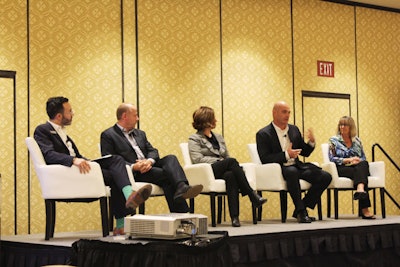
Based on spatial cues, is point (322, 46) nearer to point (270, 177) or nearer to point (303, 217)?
point (270, 177)

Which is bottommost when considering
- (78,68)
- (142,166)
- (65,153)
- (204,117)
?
(142,166)

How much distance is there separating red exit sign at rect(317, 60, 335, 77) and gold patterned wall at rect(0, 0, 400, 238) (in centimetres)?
8

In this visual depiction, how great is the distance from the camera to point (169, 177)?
20.4ft

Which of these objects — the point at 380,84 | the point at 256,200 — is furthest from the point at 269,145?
the point at 380,84

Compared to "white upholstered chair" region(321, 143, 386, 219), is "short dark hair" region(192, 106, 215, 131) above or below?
above

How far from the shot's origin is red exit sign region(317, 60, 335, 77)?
918 centimetres

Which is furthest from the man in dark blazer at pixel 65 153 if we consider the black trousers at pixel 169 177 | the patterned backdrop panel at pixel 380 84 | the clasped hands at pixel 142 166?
the patterned backdrop panel at pixel 380 84

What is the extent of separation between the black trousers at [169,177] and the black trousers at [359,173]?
6.69ft

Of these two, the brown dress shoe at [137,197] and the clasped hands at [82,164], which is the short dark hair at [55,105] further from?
the brown dress shoe at [137,197]

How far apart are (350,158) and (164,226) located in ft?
11.8

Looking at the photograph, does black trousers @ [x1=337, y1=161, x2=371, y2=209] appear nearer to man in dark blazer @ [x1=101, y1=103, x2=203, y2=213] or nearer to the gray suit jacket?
the gray suit jacket

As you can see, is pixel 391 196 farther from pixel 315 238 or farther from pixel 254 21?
pixel 315 238

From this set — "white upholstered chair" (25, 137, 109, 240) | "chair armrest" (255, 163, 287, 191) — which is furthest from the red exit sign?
"white upholstered chair" (25, 137, 109, 240)

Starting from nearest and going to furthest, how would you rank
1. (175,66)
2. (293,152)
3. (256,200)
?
1. (256,200)
2. (293,152)
3. (175,66)
